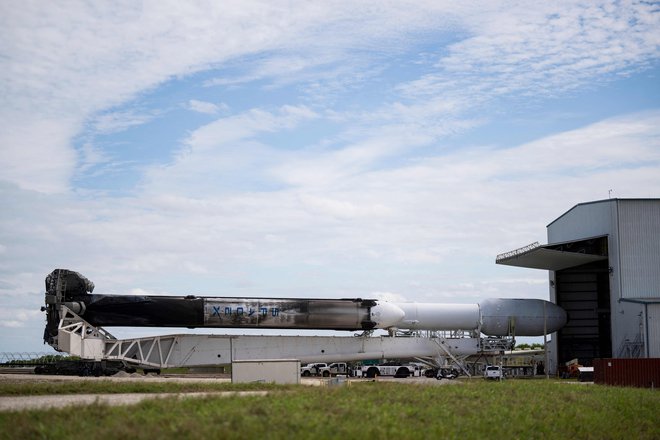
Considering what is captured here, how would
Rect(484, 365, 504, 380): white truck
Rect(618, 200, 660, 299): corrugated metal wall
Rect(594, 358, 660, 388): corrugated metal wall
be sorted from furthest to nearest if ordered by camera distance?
Rect(484, 365, 504, 380): white truck
Rect(618, 200, 660, 299): corrugated metal wall
Rect(594, 358, 660, 388): corrugated metal wall

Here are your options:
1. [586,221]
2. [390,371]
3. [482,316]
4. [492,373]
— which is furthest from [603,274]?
[390,371]

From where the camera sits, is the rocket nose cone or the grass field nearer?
the grass field

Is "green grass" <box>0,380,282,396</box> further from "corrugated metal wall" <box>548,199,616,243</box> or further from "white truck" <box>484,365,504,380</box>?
"corrugated metal wall" <box>548,199,616,243</box>

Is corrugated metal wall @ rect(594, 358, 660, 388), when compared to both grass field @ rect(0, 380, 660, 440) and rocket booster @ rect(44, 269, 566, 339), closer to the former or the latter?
grass field @ rect(0, 380, 660, 440)

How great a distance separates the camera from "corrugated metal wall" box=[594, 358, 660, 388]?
4328 centimetres

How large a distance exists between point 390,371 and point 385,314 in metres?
8.67

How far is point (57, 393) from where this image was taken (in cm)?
3038

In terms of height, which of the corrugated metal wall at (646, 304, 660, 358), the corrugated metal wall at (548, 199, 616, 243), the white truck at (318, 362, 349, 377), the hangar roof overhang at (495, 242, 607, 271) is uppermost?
the corrugated metal wall at (548, 199, 616, 243)

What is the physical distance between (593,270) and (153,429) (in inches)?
1889

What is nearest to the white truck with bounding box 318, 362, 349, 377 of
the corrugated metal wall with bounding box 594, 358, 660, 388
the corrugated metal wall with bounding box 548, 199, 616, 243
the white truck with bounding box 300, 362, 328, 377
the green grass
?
the white truck with bounding box 300, 362, 328, 377

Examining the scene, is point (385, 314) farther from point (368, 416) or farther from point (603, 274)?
point (368, 416)

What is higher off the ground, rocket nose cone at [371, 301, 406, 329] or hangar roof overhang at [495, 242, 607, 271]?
hangar roof overhang at [495, 242, 607, 271]

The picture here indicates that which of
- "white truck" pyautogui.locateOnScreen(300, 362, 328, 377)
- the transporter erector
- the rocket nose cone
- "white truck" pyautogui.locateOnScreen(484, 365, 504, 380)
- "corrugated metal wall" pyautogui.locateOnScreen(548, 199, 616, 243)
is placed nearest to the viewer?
the transporter erector

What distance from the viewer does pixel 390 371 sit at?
58.7 meters
